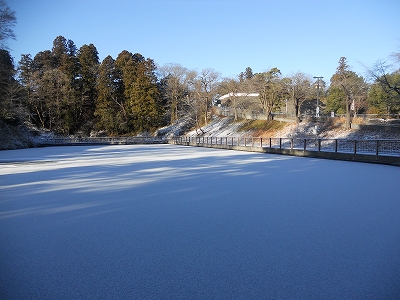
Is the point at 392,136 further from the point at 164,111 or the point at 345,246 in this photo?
the point at 164,111

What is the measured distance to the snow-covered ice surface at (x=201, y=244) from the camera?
265cm

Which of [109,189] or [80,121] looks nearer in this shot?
[109,189]

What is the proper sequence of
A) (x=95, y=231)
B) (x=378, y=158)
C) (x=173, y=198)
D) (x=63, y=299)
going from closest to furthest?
(x=63, y=299)
(x=95, y=231)
(x=173, y=198)
(x=378, y=158)

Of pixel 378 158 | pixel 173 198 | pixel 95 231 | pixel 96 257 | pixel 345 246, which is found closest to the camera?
pixel 96 257

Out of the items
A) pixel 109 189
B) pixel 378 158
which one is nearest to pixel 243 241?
pixel 109 189

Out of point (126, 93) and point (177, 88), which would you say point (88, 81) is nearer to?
point (126, 93)

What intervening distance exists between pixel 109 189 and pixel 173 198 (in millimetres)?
1877

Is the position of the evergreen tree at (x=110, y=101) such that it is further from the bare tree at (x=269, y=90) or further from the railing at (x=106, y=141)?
the bare tree at (x=269, y=90)

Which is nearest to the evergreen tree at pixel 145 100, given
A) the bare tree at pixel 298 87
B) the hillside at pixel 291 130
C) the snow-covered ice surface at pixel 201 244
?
the hillside at pixel 291 130

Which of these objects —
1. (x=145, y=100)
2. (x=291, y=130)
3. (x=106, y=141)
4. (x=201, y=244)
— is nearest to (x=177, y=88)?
(x=145, y=100)

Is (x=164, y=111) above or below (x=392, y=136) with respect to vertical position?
above

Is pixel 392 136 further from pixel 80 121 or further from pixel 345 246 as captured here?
pixel 80 121

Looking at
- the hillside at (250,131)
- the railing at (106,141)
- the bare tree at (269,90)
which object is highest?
the bare tree at (269,90)

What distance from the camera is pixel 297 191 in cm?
689
